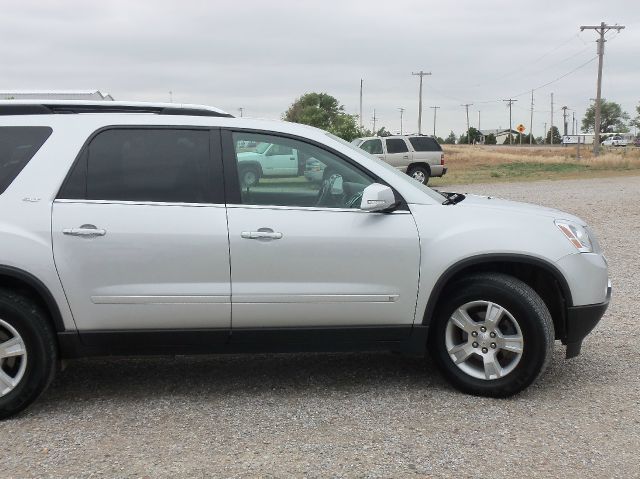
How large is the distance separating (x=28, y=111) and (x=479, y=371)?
3196 millimetres

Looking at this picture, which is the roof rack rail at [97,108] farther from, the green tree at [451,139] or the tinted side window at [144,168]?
the green tree at [451,139]

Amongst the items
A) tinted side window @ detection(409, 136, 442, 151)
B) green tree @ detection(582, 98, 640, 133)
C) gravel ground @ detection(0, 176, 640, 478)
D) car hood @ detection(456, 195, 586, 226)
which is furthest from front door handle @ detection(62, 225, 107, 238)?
green tree @ detection(582, 98, 640, 133)

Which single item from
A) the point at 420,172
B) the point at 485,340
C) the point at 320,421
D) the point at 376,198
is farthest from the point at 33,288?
the point at 420,172

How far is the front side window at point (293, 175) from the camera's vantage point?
171 inches

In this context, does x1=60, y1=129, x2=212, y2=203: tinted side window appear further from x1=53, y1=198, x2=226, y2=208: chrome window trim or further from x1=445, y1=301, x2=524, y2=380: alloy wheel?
x1=445, y1=301, x2=524, y2=380: alloy wheel

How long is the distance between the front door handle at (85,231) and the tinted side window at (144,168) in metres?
0.20

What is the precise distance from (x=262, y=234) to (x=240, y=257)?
19cm

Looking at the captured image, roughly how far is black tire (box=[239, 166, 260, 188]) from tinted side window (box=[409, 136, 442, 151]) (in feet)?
65.4

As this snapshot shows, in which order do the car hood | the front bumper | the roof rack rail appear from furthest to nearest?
the car hood
the front bumper
the roof rack rail

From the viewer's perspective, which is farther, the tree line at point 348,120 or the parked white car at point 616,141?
the parked white car at point 616,141

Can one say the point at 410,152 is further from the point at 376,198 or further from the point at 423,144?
the point at 376,198

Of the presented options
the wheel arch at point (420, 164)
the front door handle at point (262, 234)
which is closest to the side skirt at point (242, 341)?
the front door handle at point (262, 234)

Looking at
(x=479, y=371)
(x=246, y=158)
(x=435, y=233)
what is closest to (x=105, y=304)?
(x=246, y=158)

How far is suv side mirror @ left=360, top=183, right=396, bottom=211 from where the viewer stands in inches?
164
